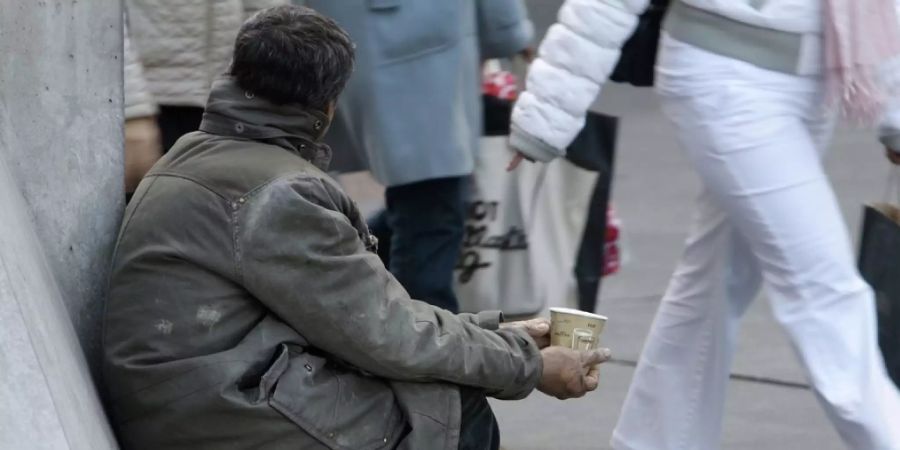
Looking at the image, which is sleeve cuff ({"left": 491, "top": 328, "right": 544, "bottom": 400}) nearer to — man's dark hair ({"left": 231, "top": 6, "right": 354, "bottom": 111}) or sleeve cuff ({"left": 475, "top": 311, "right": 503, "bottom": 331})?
sleeve cuff ({"left": 475, "top": 311, "right": 503, "bottom": 331})

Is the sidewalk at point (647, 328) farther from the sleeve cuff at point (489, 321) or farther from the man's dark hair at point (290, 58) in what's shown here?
the man's dark hair at point (290, 58)

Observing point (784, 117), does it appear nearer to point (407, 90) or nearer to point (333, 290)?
point (407, 90)

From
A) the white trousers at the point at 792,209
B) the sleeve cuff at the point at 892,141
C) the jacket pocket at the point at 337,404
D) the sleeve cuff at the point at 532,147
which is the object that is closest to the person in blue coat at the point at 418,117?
Result: the sleeve cuff at the point at 532,147

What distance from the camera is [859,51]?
346cm

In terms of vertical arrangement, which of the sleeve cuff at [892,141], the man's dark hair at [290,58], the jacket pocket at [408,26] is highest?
the man's dark hair at [290,58]

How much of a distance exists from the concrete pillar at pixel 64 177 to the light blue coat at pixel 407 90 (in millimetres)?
1154

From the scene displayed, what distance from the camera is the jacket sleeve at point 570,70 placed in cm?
363

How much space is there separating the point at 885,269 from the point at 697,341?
19.2 inches

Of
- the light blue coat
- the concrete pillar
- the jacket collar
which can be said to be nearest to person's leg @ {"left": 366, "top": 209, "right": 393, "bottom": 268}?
the light blue coat

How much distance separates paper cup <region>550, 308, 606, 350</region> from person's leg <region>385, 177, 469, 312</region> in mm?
1139

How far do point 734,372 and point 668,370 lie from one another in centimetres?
113

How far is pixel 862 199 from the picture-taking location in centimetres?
738

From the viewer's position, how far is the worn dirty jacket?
2.76 meters

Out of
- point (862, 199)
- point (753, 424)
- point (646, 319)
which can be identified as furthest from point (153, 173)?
point (862, 199)
